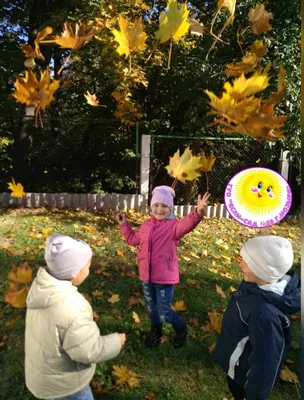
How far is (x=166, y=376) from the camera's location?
2787 mm

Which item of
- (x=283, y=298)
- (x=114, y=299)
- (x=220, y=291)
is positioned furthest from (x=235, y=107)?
(x=220, y=291)

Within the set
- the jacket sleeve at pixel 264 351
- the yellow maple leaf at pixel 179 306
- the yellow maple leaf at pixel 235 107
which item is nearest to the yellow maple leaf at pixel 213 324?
the yellow maple leaf at pixel 179 306

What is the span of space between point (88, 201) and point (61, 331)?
6.02 meters

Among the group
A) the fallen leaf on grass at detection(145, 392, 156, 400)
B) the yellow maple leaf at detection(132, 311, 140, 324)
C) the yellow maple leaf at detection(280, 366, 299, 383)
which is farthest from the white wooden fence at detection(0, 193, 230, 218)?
the fallen leaf on grass at detection(145, 392, 156, 400)

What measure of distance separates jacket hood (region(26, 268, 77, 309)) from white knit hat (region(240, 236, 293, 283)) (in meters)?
0.91

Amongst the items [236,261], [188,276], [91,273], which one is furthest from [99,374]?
[236,261]

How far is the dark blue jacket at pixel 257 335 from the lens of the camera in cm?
177

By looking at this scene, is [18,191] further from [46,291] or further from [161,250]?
[46,291]

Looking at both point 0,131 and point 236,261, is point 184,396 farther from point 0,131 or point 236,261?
point 0,131

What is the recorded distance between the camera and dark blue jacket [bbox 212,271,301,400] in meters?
1.77

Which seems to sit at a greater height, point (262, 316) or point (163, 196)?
point (163, 196)

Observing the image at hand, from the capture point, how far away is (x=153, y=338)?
3080 millimetres

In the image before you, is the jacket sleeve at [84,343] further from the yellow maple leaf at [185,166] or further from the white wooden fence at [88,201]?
the white wooden fence at [88,201]

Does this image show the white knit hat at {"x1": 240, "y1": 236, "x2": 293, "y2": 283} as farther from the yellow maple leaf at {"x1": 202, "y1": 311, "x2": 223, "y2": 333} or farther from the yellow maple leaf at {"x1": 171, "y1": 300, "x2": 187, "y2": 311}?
the yellow maple leaf at {"x1": 171, "y1": 300, "x2": 187, "y2": 311}
